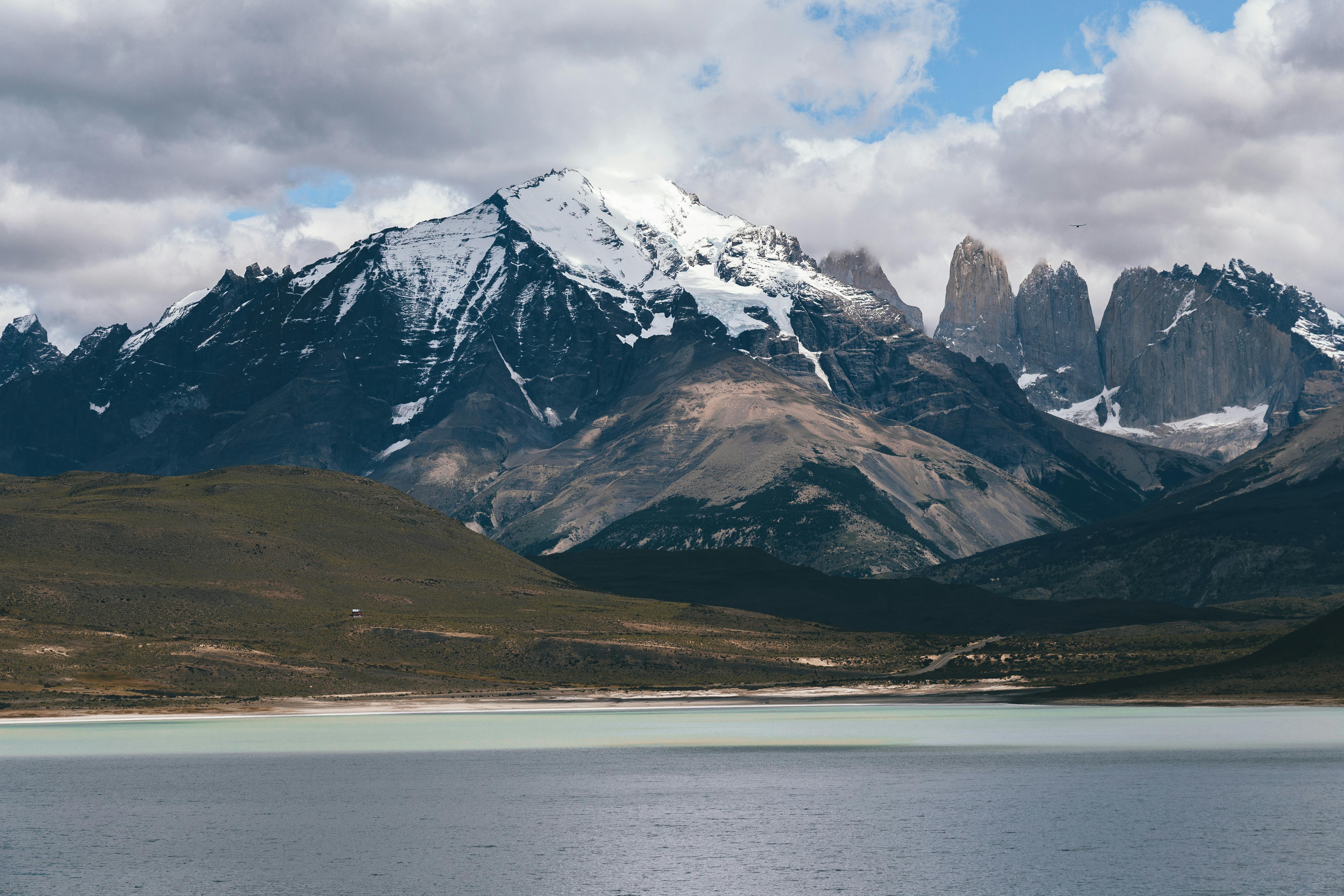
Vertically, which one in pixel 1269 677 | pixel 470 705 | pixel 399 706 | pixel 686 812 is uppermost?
pixel 1269 677

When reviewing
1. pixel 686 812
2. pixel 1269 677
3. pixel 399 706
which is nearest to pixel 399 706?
pixel 399 706

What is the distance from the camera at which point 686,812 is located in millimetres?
83125

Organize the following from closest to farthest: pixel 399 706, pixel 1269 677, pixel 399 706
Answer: pixel 1269 677
pixel 399 706
pixel 399 706

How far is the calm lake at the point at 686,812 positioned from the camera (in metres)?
63.2

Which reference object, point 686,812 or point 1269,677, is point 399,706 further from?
point 686,812

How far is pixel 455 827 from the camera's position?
77938mm

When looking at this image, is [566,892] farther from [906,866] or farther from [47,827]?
[47,827]

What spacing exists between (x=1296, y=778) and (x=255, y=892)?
Result: 220 ft

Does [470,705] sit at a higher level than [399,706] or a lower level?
higher

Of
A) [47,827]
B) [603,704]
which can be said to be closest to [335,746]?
[47,827]

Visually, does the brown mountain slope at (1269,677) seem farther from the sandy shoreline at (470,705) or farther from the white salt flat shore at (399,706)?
the white salt flat shore at (399,706)

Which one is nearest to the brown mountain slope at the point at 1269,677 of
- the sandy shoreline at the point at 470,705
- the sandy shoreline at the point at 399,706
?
the sandy shoreline at the point at 470,705

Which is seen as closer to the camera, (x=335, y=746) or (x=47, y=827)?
(x=47, y=827)

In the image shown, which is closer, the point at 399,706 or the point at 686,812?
→ the point at 686,812
